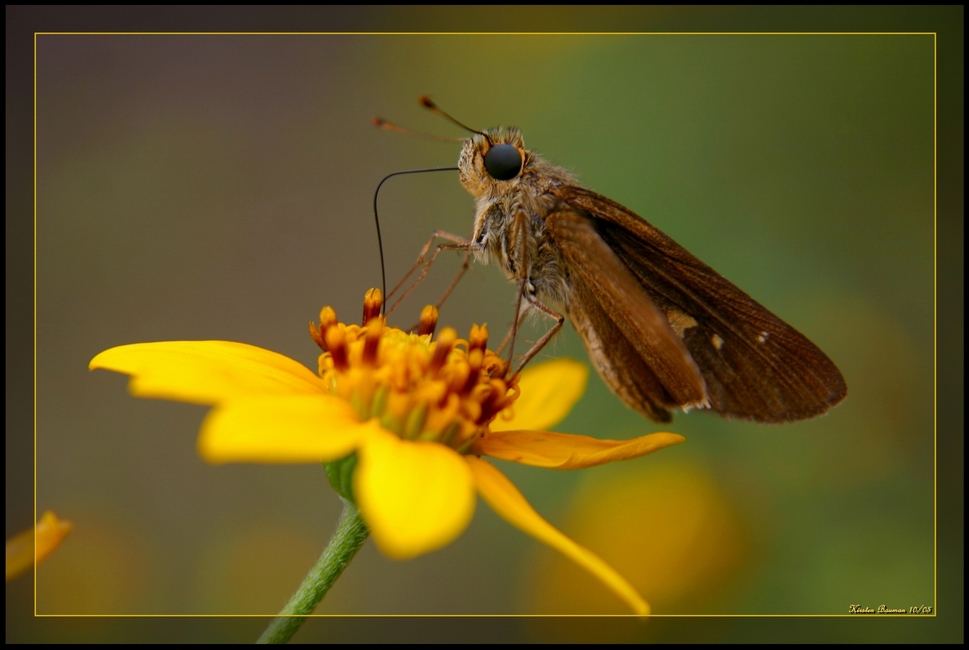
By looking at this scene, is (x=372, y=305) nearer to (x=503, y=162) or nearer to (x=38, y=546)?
(x=503, y=162)

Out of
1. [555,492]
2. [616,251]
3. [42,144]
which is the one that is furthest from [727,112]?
[42,144]

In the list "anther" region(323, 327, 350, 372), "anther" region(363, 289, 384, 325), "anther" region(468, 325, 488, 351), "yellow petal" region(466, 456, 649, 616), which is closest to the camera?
"yellow petal" region(466, 456, 649, 616)

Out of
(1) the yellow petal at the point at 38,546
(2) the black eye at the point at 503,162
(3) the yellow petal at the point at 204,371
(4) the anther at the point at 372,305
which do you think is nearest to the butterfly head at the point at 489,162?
(2) the black eye at the point at 503,162

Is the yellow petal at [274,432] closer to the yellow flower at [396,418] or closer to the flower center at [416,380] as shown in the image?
the yellow flower at [396,418]

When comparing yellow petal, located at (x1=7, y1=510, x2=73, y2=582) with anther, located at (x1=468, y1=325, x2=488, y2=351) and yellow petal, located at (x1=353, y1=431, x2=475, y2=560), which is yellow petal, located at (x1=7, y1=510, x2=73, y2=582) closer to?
yellow petal, located at (x1=353, y1=431, x2=475, y2=560)

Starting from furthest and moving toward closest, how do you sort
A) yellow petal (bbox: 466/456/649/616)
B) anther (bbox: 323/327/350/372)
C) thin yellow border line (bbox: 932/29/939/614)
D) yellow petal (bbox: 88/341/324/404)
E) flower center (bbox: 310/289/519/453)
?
thin yellow border line (bbox: 932/29/939/614) → anther (bbox: 323/327/350/372) → flower center (bbox: 310/289/519/453) → yellow petal (bbox: 88/341/324/404) → yellow petal (bbox: 466/456/649/616)

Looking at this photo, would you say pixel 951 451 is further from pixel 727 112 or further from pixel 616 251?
pixel 727 112

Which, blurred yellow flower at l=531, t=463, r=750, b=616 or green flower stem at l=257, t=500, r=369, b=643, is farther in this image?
blurred yellow flower at l=531, t=463, r=750, b=616

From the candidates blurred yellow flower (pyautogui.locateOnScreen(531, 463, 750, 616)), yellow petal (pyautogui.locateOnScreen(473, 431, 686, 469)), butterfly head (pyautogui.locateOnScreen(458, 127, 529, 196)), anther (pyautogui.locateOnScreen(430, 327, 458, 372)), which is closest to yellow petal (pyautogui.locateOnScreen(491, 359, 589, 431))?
yellow petal (pyautogui.locateOnScreen(473, 431, 686, 469))
